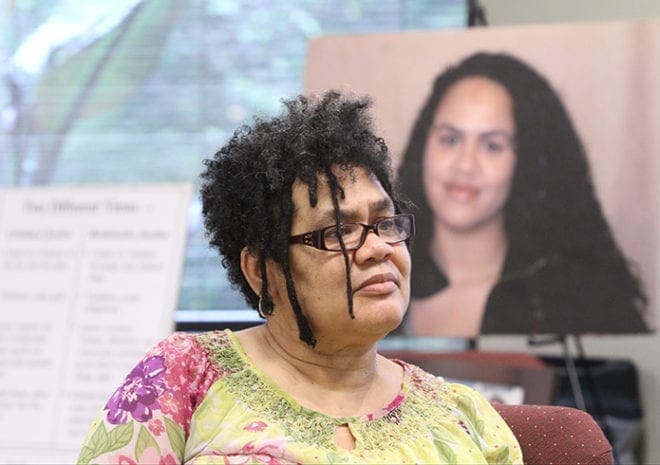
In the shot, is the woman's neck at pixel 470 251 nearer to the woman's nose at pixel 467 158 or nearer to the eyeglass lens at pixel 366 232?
the woman's nose at pixel 467 158

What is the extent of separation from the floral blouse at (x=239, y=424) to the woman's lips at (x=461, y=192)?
1.38 metres

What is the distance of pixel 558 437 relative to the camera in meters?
1.50

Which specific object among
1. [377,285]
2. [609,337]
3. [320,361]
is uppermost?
[377,285]

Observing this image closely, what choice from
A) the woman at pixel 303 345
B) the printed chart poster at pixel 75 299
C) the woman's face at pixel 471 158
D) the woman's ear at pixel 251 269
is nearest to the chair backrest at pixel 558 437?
the woman at pixel 303 345

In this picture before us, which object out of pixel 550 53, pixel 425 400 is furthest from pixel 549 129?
pixel 425 400

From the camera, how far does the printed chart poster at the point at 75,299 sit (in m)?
2.43

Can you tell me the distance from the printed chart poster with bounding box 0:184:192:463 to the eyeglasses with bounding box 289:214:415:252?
1118 mm

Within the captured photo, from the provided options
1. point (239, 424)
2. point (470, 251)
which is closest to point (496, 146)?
point (470, 251)

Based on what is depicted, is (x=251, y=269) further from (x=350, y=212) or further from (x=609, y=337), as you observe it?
(x=609, y=337)

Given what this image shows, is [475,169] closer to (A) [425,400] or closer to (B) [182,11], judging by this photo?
(A) [425,400]

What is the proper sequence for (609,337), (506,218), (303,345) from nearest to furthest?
1. (303,345)
2. (506,218)
3. (609,337)

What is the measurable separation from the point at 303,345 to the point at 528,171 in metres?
1.53

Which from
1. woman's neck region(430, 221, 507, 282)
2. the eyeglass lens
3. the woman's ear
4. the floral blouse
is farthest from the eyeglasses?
woman's neck region(430, 221, 507, 282)

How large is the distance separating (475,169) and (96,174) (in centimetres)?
173
